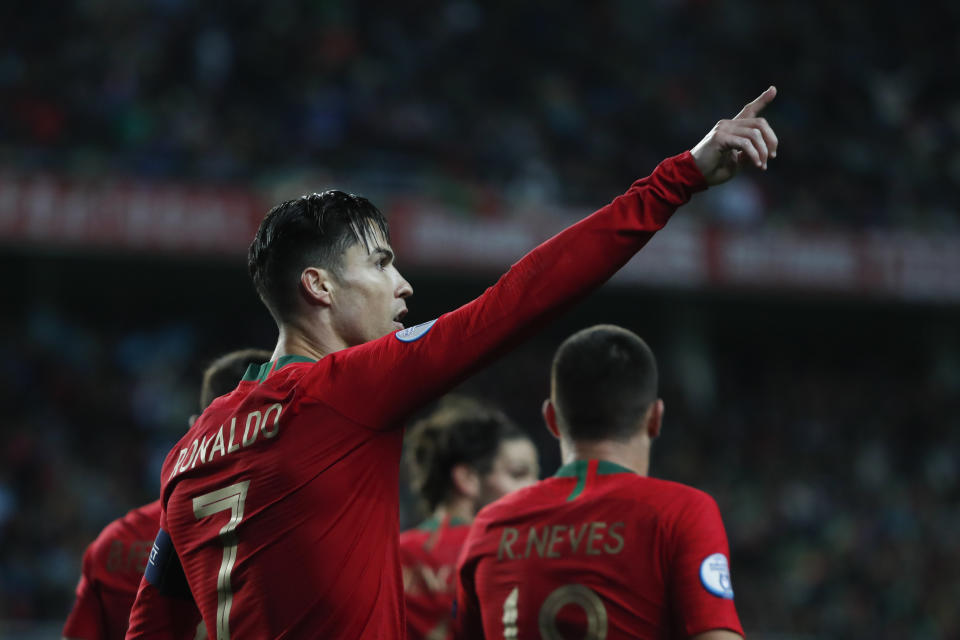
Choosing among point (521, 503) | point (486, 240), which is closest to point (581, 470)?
point (521, 503)

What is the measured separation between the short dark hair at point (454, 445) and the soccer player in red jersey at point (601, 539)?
52.8 inches

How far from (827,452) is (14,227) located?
9996 millimetres

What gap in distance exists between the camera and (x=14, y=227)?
1212 centimetres

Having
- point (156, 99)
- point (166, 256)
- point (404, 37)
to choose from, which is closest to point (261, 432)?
point (166, 256)

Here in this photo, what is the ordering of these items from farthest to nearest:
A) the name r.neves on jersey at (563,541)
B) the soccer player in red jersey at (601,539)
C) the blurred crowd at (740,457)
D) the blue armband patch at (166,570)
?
the blurred crowd at (740,457), the name r.neves on jersey at (563,541), the soccer player in red jersey at (601,539), the blue armband patch at (166,570)

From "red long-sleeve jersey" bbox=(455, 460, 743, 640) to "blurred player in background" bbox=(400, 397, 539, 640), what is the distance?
116cm

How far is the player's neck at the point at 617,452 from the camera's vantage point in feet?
9.24

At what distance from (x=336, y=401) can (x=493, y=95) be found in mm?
13842

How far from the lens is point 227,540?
2.21m

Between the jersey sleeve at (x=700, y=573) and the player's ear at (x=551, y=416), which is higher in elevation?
the player's ear at (x=551, y=416)

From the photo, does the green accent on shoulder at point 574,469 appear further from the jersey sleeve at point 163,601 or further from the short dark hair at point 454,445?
the short dark hair at point 454,445

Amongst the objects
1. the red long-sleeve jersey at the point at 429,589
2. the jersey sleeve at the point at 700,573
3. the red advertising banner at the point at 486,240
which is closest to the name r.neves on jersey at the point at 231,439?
the jersey sleeve at the point at 700,573

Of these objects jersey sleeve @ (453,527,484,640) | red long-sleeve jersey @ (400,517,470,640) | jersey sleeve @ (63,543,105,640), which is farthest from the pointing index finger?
red long-sleeve jersey @ (400,517,470,640)

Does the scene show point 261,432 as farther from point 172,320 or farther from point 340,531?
point 172,320
